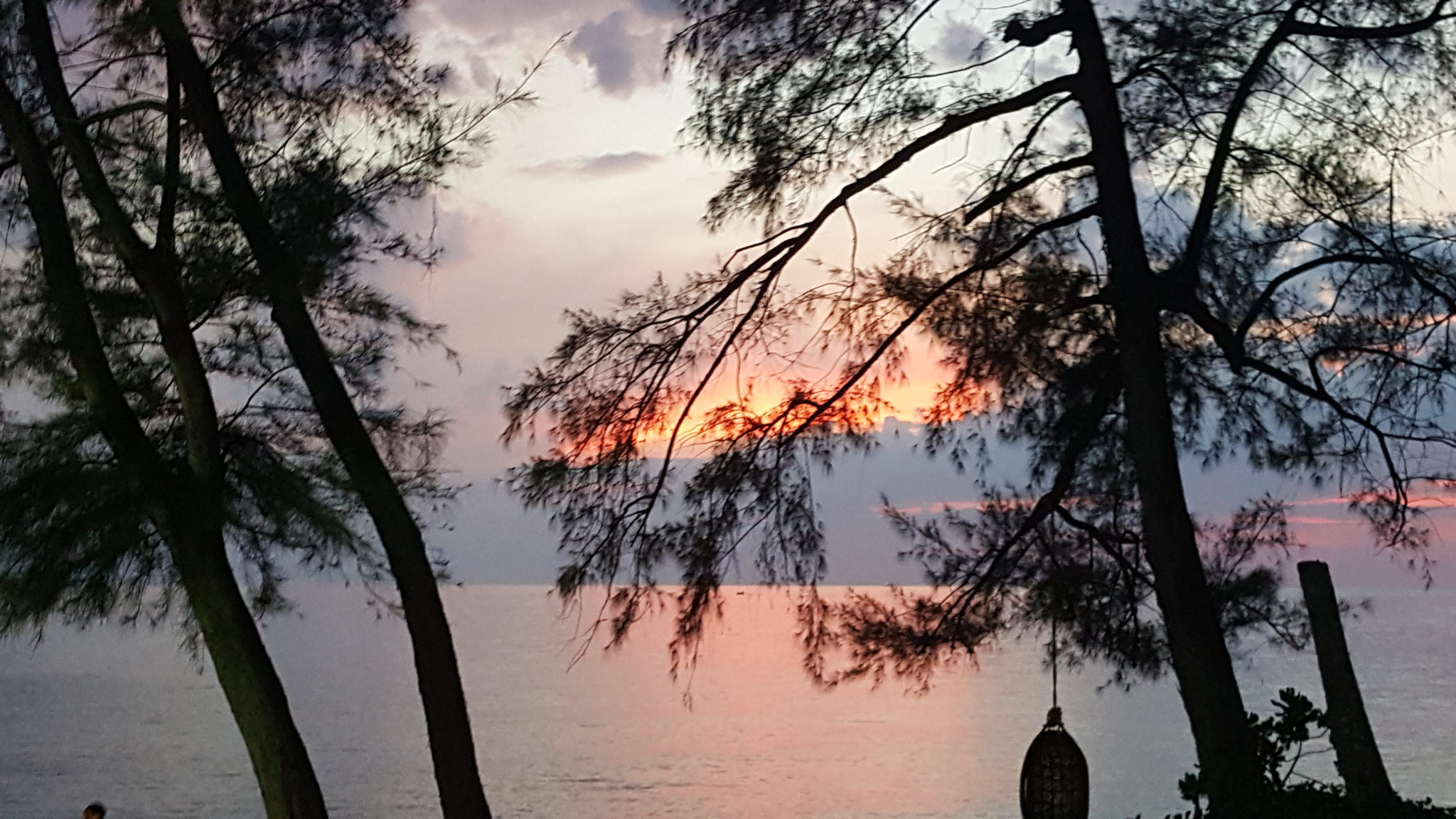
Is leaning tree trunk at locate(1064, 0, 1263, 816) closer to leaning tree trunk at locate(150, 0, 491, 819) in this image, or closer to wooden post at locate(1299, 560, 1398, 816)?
wooden post at locate(1299, 560, 1398, 816)

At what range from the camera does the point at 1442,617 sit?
137250mm

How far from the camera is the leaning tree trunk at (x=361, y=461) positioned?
7082mm

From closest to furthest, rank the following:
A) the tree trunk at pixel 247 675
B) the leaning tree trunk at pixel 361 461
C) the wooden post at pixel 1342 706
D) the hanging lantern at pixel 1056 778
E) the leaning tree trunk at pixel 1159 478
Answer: the leaning tree trunk at pixel 1159 478 < the wooden post at pixel 1342 706 < the hanging lantern at pixel 1056 778 < the leaning tree trunk at pixel 361 461 < the tree trunk at pixel 247 675

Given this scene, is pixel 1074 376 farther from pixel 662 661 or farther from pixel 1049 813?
pixel 662 661

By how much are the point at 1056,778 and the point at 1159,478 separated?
1.48 m

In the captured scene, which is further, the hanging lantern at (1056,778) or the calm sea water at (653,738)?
the calm sea water at (653,738)

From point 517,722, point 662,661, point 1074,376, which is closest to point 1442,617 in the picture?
point 662,661

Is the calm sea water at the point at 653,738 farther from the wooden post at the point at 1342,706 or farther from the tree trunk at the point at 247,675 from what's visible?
the wooden post at the point at 1342,706

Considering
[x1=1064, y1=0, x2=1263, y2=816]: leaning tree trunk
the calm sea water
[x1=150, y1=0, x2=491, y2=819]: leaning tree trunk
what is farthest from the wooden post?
[x1=150, y1=0, x2=491, y2=819]: leaning tree trunk

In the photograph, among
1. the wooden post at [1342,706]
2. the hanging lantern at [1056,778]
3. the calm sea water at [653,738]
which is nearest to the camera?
the wooden post at [1342,706]

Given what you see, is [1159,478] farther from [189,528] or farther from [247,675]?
[189,528]

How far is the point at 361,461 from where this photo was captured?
23.5 ft

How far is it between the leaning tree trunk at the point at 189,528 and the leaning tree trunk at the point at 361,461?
695 millimetres

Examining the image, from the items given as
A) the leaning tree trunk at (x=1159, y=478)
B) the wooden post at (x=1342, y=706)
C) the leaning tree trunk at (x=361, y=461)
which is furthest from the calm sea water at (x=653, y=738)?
the wooden post at (x=1342, y=706)
